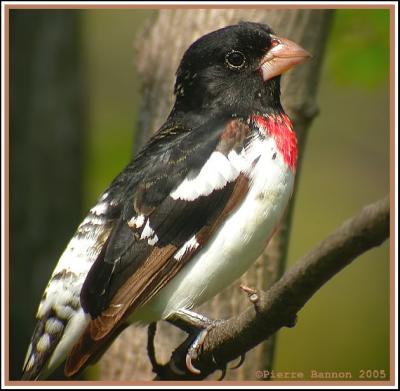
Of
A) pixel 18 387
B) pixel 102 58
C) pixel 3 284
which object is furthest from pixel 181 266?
pixel 102 58

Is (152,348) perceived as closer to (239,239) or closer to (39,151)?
(239,239)

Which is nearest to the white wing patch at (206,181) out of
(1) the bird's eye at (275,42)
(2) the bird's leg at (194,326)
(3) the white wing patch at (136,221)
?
(3) the white wing patch at (136,221)

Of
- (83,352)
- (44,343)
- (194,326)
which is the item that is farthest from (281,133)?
(44,343)

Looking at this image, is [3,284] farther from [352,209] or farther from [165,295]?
[352,209]

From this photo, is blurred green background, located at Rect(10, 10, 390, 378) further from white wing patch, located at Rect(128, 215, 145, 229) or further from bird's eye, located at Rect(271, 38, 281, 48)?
white wing patch, located at Rect(128, 215, 145, 229)

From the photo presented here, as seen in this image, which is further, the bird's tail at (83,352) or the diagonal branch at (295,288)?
the bird's tail at (83,352)

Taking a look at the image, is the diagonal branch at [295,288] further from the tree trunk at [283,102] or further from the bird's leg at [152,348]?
the tree trunk at [283,102]
